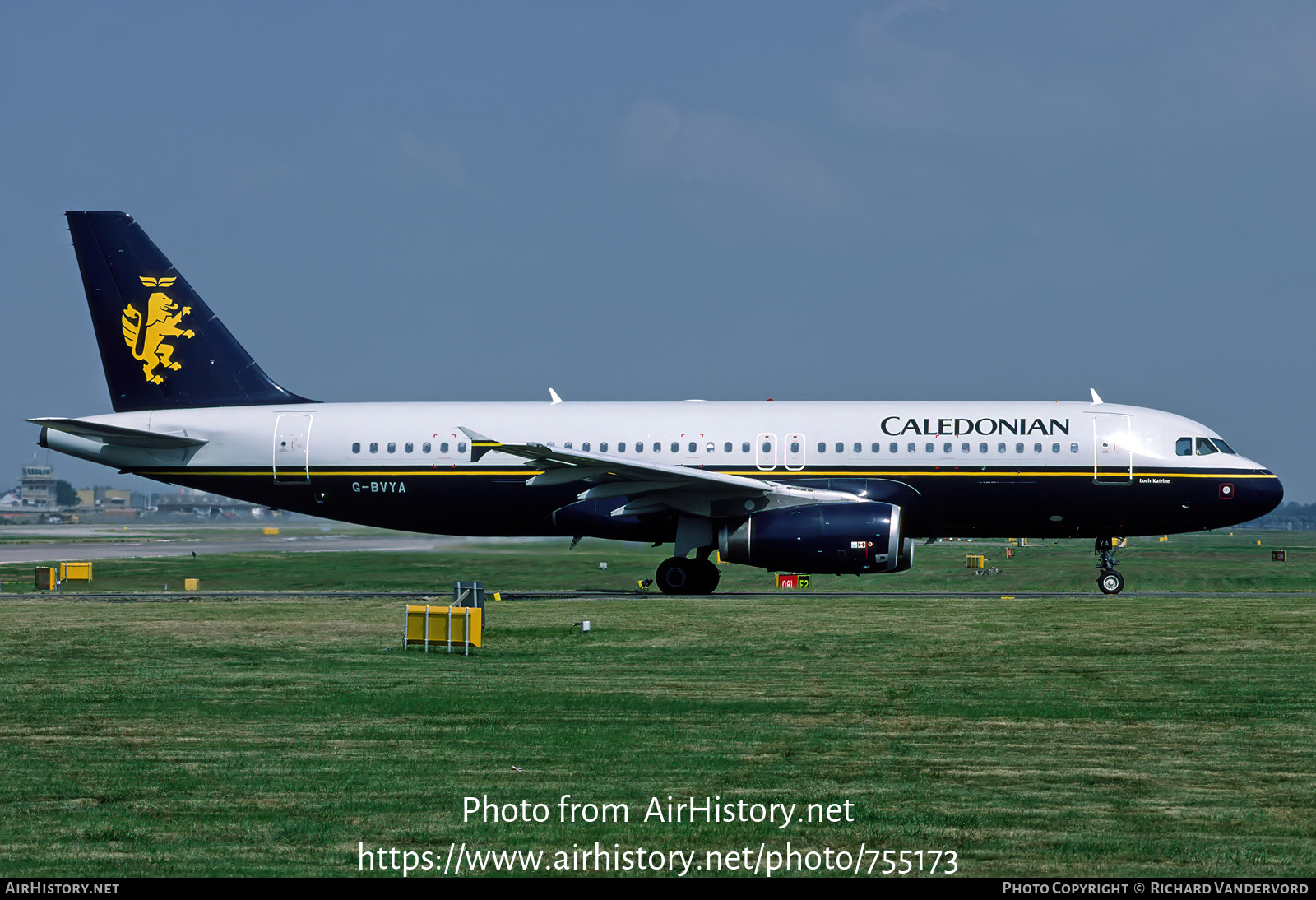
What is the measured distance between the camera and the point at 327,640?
19.9 metres

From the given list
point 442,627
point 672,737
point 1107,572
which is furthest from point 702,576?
point 672,737

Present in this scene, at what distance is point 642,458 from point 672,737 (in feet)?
59.0

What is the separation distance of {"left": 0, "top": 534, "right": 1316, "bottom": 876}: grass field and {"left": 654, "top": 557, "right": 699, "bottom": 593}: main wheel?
5.66 metres

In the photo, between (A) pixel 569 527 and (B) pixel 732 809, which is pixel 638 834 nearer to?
(B) pixel 732 809

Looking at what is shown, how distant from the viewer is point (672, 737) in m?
11.9

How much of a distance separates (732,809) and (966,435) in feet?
68.8

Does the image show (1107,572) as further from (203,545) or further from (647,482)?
(203,545)

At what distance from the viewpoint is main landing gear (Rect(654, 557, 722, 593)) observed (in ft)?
96.6

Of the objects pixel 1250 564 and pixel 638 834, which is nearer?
pixel 638 834

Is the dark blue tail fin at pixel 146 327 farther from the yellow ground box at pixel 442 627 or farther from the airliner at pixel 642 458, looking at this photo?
the yellow ground box at pixel 442 627
